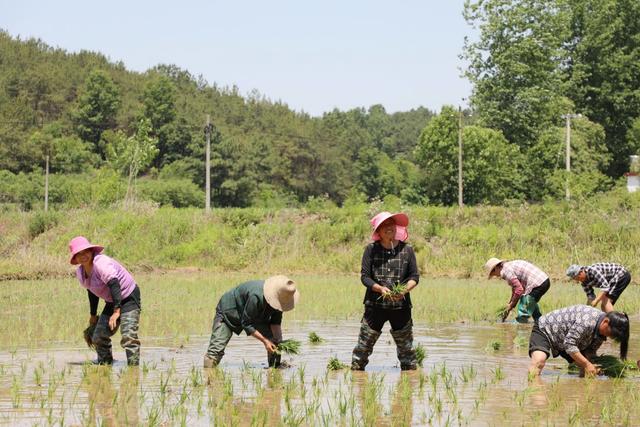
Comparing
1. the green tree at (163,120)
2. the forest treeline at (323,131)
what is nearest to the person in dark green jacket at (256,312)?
the forest treeline at (323,131)

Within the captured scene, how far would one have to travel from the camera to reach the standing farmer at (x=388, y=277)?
10.3m

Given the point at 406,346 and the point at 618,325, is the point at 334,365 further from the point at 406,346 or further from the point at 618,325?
the point at 618,325

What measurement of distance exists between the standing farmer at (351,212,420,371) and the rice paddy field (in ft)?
1.67

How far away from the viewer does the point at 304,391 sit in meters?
9.42

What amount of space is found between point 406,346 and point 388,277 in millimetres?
854

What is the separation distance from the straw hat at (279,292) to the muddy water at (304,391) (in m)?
0.72

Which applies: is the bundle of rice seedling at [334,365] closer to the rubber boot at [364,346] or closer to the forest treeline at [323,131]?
the rubber boot at [364,346]

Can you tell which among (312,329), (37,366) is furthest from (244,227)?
(37,366)

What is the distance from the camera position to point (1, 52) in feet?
295

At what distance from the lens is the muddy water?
8172 millimetres

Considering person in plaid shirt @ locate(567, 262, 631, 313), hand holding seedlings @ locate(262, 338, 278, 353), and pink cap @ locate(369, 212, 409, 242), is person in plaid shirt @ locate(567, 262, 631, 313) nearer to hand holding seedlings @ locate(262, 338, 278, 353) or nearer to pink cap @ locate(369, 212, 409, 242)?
pink cap @ locate(369, 212, 409, 242)

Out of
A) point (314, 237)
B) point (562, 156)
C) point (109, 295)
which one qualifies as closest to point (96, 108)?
point (562, 156)

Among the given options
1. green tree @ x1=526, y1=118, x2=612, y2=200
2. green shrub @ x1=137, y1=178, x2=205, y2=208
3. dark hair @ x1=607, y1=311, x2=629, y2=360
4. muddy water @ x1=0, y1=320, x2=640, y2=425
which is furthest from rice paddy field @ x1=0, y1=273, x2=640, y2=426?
green shrub @ x1=137, y1=178, x2=205, y2=208

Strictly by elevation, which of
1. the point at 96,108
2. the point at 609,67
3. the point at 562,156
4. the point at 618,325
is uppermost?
the point at 96,108
